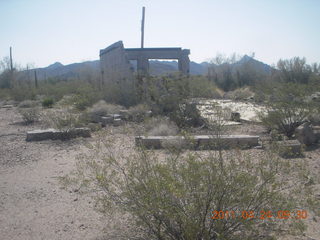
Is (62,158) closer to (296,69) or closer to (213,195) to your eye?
(213,195)

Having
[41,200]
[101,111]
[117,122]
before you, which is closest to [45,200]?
[41,200]

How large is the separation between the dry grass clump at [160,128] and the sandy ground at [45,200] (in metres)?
1.06

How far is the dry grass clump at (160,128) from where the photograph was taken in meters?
9.22

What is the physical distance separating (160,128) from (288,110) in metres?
3.77

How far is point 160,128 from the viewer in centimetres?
928

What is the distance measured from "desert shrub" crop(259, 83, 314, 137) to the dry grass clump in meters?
2.84

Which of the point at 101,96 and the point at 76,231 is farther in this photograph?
the point at 101,96

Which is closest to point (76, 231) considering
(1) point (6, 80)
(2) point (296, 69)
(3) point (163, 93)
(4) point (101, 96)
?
(3) point (163, 93)

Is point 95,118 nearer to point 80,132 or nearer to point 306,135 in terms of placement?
point 80,132

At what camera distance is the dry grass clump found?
9.22 m

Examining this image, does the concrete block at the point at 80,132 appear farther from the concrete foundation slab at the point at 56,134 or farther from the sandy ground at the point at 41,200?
the sandy ground at the point at 41,200

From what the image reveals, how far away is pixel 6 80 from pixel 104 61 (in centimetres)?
1934

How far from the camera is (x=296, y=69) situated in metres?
26.7
